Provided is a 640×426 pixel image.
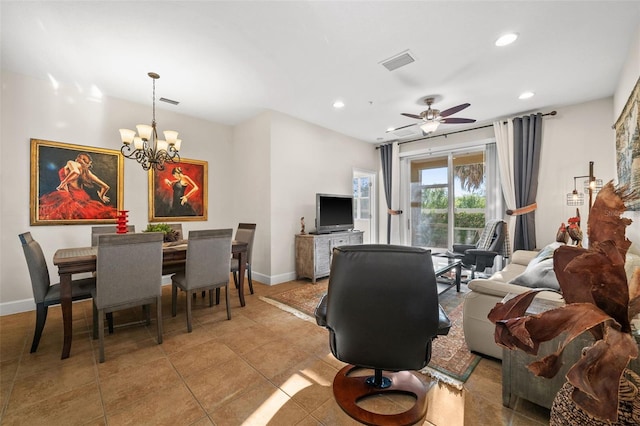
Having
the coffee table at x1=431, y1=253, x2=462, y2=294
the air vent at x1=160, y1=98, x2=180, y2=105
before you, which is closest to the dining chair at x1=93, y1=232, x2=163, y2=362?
the air vent at x1=160, y1=98, x2=180, y2=105

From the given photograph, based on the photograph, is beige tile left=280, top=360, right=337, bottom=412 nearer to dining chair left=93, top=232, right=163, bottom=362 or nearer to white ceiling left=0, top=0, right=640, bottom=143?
dining chair left=93, top=232, right=163, bottom=362

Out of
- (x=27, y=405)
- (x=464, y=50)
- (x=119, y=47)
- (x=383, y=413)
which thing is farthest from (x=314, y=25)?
(x=27, y=405)

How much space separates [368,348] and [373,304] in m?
0.26

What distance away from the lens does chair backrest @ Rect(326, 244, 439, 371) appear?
Result: 1.26 metres

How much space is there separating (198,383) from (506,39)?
3847 millimetres

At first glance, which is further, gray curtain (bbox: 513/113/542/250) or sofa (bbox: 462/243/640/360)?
gray curtain (bbox: 513/113/542/250)

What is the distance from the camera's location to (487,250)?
12.8 feet

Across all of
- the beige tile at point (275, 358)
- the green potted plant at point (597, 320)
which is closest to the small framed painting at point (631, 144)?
the green potted plant at point (597, 320)

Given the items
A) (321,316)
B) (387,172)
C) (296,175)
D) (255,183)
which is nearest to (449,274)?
(387,172)

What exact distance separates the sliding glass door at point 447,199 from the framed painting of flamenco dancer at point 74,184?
5469mm

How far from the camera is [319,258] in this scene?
4363 mm

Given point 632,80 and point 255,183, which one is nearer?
point 632,80

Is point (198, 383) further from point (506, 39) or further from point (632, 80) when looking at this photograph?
point (632, 80)

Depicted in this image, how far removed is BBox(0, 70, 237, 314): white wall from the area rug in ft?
8.40
